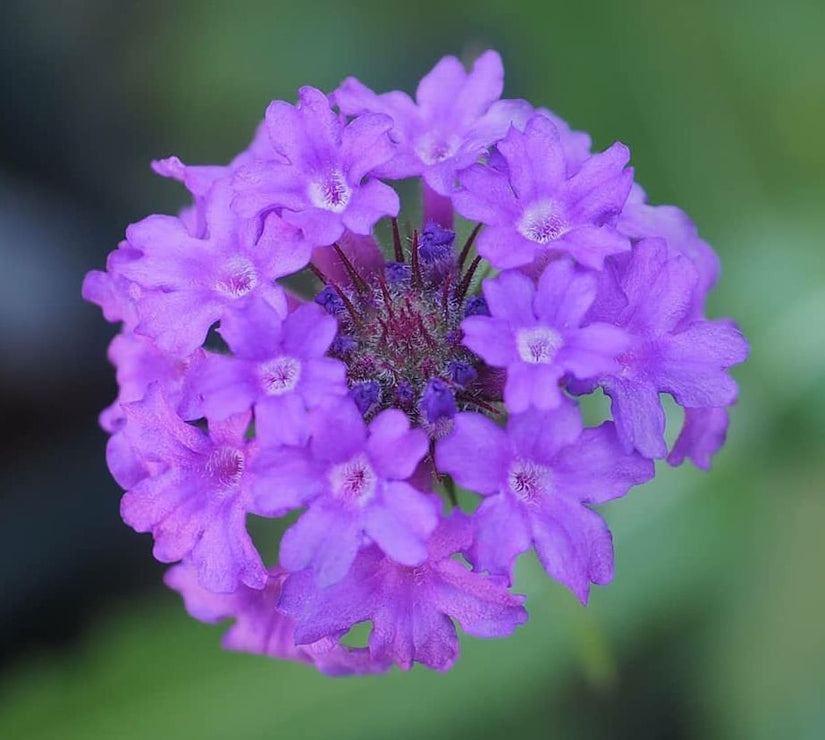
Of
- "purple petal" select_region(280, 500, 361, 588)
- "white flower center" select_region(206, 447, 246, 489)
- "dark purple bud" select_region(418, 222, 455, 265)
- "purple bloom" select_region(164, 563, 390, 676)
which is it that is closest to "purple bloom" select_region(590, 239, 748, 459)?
→ "dark purple bud" select_region(418, 222, 455, 265)

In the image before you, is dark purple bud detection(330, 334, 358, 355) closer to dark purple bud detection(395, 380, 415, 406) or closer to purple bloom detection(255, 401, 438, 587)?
dark purple bud detection(395, 380, 415, 406)

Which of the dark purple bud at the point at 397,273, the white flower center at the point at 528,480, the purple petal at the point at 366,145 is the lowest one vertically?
the white flower center at the point at 528,480

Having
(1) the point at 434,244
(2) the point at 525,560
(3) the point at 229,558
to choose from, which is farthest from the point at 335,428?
(2) the point at 525,560

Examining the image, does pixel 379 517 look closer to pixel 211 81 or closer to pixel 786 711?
pixel 786 711

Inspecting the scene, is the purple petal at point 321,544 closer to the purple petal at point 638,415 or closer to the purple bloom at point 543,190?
the purple petal at point 638,415

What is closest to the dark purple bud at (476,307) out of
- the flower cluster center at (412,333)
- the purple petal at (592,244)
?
the flower cluster center at (412,333)

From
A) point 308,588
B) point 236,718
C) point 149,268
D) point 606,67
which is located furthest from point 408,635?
point 606,67
